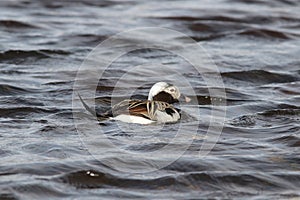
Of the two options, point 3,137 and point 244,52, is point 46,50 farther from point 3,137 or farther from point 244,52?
point 3,137

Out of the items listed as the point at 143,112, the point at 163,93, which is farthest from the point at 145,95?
the point at 143,112

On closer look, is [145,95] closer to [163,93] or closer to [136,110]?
[163,93]

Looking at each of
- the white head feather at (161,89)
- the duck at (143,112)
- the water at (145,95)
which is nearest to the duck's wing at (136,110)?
the duck at (143,112)

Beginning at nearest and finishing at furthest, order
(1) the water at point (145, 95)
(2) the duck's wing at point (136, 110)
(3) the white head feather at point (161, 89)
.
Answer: (1) the water at point (145, 95), (2) the duck's wing at point (136, 110), (3) the white head feather at point (161, 89)

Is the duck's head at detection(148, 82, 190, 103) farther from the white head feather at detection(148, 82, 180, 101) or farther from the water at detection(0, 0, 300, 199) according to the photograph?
the water at detection(0, 0, 300, 199)

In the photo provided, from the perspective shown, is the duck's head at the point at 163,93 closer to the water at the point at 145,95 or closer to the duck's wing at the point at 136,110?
the water at the point at 145,95

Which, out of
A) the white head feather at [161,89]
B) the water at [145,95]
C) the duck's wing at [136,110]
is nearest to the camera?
the water at [145,95]
